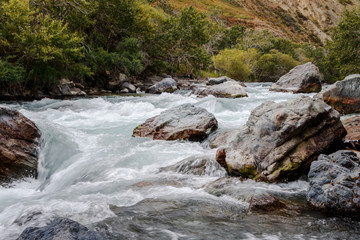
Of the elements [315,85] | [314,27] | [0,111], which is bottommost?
[315,85]

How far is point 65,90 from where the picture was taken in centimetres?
1905

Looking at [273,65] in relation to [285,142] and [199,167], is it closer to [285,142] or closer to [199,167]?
[285,142]

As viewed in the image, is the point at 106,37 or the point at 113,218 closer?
the point at 113,218

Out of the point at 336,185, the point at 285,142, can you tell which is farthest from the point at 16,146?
the point at 336,185

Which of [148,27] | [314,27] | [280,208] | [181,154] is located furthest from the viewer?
[314,27]

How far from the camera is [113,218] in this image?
3.68 metres

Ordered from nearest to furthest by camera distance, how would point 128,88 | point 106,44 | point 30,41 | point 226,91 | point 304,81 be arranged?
1. point 30,41
2. point 226,91
3. point 304,81
4. point 128,88
5. point 106,44

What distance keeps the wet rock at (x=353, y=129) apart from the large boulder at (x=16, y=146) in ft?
25.3

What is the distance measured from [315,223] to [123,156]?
4856 millimetres

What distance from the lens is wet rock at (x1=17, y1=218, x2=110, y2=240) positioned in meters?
2.48

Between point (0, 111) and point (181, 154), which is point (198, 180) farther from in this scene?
point (0, 111)

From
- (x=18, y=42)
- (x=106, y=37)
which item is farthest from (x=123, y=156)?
(x=106, y=37)

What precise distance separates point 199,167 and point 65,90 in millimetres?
16319

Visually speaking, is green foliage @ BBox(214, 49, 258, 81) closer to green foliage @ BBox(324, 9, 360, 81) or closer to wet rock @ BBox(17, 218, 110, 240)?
green foliage @ BBox(324, 9, 360, 81)
